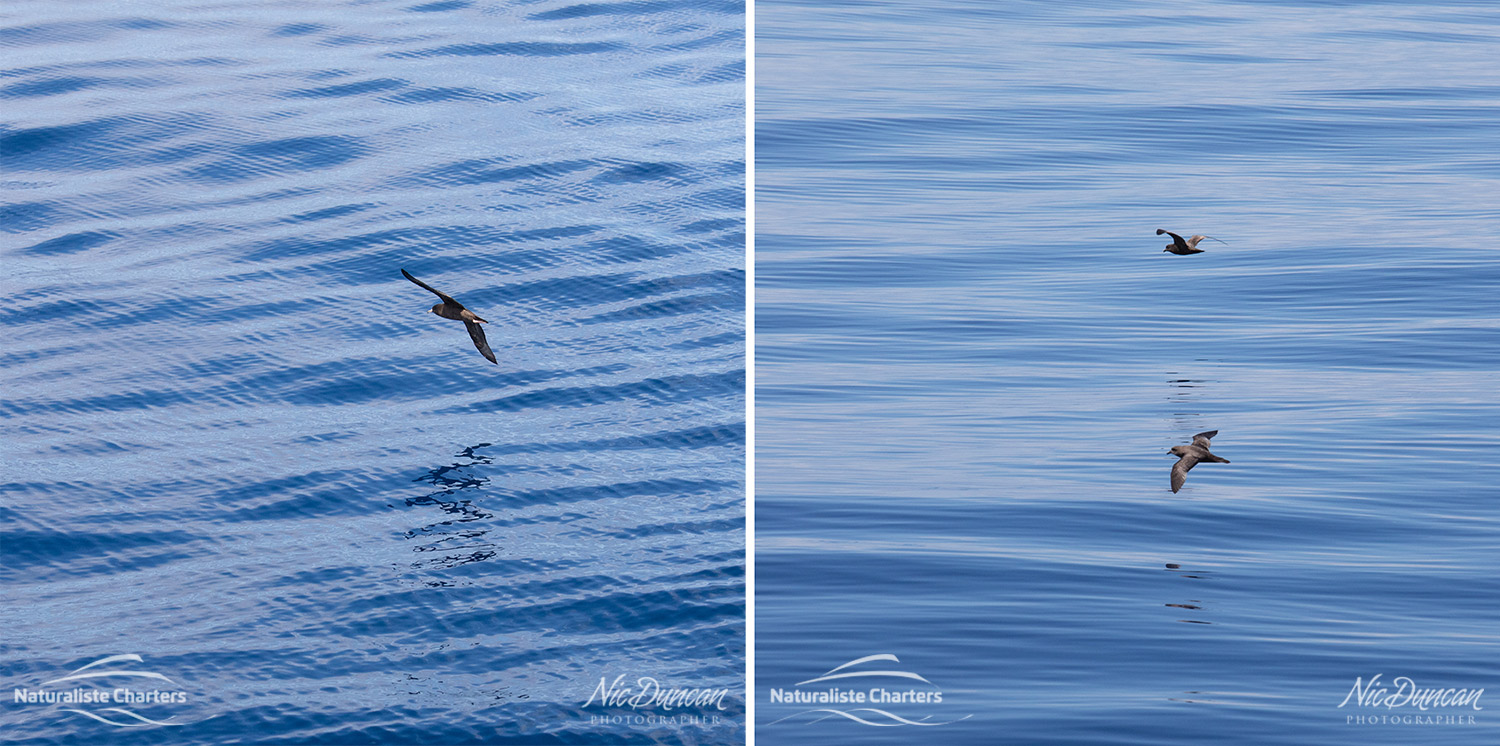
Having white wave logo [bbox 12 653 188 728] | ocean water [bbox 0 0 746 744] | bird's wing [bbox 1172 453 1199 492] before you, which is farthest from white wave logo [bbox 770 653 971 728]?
white wave logo [bbox 12 653 188 728]

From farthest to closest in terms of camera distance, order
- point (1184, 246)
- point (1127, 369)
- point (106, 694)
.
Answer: point (1184, 246) < point (1127, 369) < point (106, 694)

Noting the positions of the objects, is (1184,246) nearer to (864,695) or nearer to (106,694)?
(864,695)

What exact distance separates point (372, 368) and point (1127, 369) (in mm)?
6629

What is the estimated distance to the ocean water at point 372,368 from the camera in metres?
9.65

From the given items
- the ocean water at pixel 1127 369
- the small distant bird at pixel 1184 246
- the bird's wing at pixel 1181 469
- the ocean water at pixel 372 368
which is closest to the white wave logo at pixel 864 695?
the ocean water at pixel 1127 369

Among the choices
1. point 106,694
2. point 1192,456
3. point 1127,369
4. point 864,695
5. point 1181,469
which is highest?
point 1127,369

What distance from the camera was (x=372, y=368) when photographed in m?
12.6

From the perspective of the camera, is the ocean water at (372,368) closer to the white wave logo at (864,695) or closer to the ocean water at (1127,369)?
the white wave logo at (864,695)

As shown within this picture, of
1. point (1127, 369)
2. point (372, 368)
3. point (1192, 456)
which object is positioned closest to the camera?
point (1192, 456)

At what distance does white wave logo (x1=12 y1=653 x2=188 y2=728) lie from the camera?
926cm

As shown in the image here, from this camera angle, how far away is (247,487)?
11.0 m

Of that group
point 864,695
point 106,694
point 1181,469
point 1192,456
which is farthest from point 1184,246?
point 106,694

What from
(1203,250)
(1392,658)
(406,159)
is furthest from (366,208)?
(1392,658)

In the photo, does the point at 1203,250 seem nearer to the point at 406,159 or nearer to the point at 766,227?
the point at 766,227
